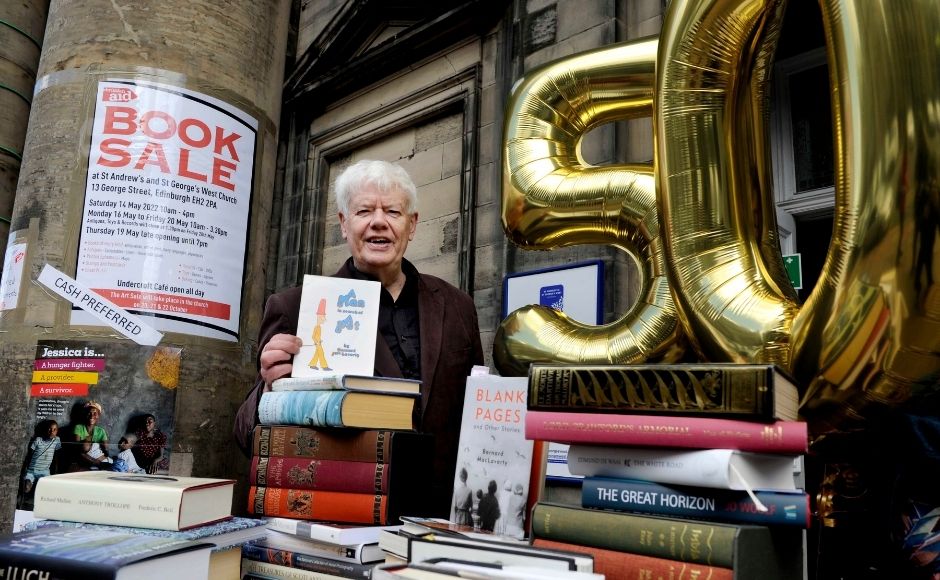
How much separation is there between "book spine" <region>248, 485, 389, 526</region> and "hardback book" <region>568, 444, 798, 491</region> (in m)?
0.41

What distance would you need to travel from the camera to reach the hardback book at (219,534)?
107cm

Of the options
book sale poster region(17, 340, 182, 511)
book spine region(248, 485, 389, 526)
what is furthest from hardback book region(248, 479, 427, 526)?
book sale poster region(17, 340, 182, 511)

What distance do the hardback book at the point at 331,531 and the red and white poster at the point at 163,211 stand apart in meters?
1.29

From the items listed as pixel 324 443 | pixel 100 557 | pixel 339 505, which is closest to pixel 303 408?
pixel 324 443

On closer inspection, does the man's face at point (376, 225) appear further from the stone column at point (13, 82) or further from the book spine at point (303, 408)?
the stone column at point (13, 82)

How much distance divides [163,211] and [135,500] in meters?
1.35

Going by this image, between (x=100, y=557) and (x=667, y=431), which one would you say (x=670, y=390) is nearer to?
(x=667, y=431)

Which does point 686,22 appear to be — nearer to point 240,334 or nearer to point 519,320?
point 519,320

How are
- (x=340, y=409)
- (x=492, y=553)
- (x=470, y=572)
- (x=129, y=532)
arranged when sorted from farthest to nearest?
(x=340, y=409) < (x=129, y=532) < (x=492, y=553) < (x=470, y=572)

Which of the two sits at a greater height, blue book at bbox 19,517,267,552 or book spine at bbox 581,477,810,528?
book spine at bbox 581,477,810,528

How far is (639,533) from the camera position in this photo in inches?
33.6

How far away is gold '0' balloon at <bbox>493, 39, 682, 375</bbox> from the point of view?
54.9 inches

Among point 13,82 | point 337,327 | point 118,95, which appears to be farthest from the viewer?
point 13,82

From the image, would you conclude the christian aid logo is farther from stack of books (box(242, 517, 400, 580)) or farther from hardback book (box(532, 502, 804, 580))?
hardback book (box(532, 502, 804, 580))
